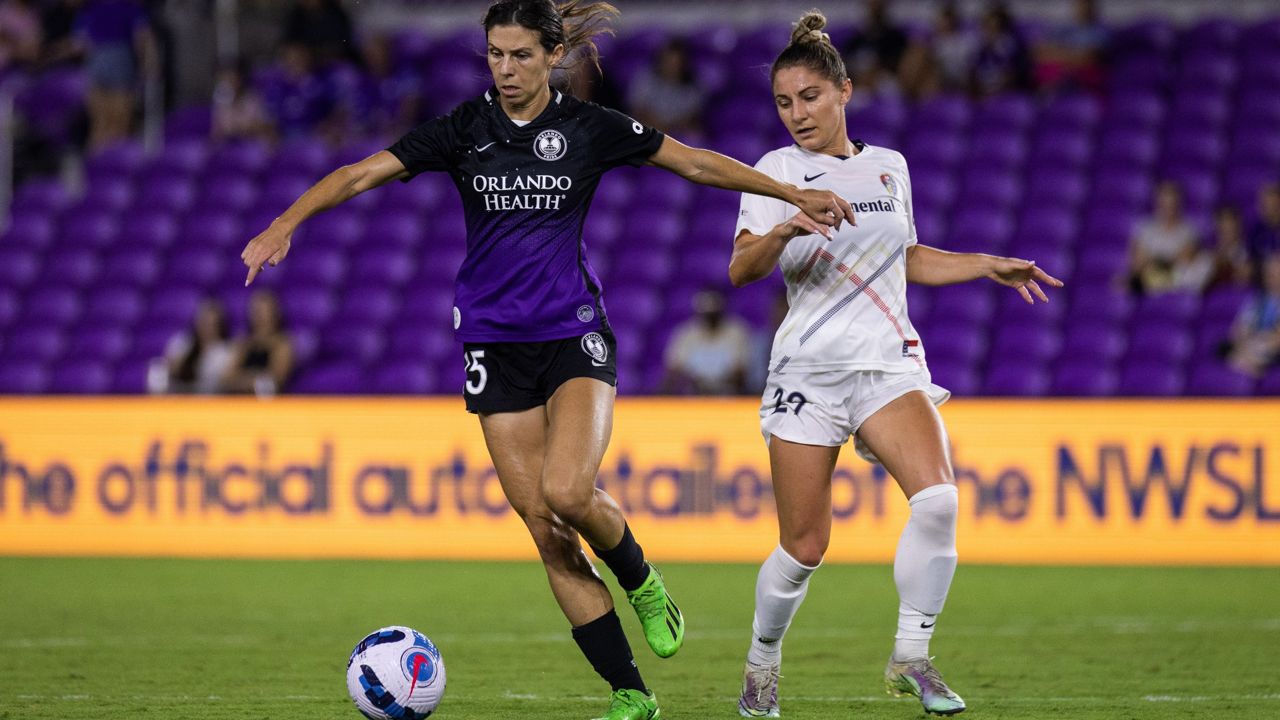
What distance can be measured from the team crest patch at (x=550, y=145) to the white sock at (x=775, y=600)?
5.46 feet

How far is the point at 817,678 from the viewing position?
7.38 m

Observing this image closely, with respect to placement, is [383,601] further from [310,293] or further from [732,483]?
[310,293]

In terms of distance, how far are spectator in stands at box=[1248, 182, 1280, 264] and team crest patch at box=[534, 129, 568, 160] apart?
30.7ft

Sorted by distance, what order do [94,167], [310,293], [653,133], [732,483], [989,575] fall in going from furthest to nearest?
[94,167]
[310,293]
[732,483]
[989,575]
[653,133]

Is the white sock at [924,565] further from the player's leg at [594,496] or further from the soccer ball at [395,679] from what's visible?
the soccer ball at [395,679]

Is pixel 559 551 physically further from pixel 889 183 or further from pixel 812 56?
pixel 812 56

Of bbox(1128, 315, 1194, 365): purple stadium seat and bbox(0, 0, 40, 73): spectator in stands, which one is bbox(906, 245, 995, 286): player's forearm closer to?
bbox(1128, 315, 1194, 365): purple stadium seat

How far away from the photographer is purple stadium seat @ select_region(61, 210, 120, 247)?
17.5 m

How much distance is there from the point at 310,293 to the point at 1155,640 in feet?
32.1

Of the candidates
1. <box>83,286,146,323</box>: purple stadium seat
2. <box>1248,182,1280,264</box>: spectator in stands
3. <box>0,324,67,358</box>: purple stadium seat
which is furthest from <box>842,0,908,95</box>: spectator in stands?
<box>0,324,67,358</box>: purple stadium seat

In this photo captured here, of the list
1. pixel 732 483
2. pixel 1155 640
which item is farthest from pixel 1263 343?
pixel 1155 640

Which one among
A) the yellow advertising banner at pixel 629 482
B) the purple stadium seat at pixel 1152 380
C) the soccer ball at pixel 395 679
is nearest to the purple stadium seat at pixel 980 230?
the purple stadium seat at pixel 1152 380

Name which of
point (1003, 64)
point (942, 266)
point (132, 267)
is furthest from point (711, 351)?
point (942, 266)

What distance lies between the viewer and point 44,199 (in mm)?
18031
